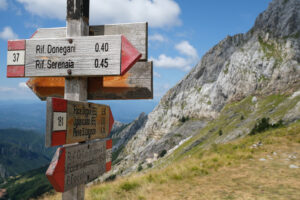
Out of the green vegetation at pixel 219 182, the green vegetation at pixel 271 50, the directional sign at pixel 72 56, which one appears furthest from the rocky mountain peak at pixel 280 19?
the directional sign at pixel 72 56

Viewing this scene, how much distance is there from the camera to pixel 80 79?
4223 millimetres

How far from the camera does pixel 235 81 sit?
4589 inches

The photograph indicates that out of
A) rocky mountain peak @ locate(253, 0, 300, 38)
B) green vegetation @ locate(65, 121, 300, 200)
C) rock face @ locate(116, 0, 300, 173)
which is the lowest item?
green vegetation @ locate(65, 121, 300, 200)

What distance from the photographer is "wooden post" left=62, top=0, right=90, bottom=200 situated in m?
4.21

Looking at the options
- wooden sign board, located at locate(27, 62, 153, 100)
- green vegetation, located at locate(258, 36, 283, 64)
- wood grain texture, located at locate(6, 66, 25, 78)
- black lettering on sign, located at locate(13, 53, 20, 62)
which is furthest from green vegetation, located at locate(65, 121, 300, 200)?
green vegetation, located at locate(258, 36, 283, 64)

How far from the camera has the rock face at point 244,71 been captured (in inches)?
3816

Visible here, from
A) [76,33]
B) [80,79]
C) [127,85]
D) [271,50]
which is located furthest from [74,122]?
[271,50]

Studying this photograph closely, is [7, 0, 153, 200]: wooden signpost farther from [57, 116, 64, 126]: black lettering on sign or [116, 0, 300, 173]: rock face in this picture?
[116, 0, 300, 173]: rock face

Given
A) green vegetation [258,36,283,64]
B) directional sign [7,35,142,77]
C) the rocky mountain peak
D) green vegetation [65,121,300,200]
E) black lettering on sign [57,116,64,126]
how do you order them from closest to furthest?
black lettering on sign [57,116,64,126], directional sign [7,35,142,77], green vegetation [65,121,300,200], green vegetation [258,36,283,64], the rocky mountain peak

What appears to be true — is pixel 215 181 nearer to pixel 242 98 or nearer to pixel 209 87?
pixel 242 98

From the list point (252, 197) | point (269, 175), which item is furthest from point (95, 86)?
point (269, 175)

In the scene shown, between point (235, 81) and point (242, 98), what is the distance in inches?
445

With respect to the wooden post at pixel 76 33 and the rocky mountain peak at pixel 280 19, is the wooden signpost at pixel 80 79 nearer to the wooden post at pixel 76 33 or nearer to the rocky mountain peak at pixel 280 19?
the wooden post at pixel 76 33

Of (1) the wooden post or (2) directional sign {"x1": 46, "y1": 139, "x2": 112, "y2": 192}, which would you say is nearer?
(2) directional sign {"x1": 46, "y1": 139, "x2": 112, "y2": 192}
